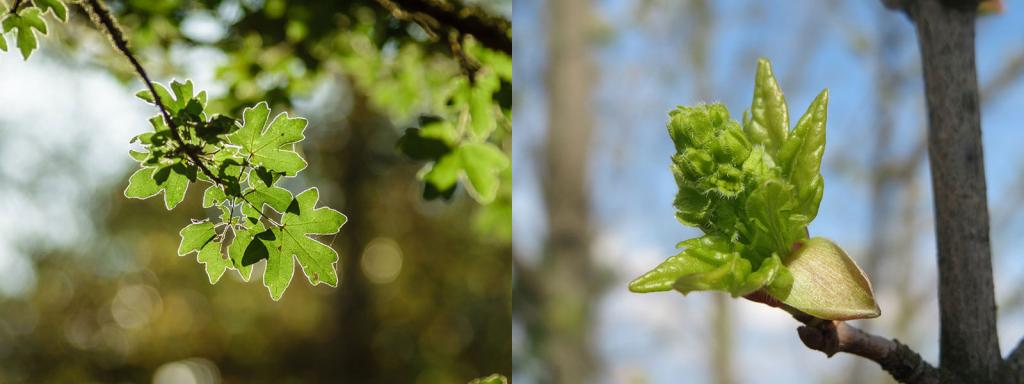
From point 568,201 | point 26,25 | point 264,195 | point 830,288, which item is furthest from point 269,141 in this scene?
point 568,201

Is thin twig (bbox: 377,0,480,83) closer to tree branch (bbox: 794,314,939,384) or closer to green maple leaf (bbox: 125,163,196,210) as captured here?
green maple leaf (bbox: 125,163,196,210)

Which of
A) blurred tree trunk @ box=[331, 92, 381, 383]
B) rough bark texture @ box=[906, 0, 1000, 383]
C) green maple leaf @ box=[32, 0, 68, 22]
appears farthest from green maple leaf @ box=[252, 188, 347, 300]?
Answer: blurred tree trunk @ box=[331, 92, 381, 383]

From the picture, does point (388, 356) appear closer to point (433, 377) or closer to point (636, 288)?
point (433, 377)

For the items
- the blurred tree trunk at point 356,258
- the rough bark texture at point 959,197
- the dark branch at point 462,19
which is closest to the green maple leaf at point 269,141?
the dark branch at point 462,19

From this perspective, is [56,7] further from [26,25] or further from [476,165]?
[476,165]

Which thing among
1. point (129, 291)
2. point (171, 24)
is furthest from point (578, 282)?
point (129, 291)

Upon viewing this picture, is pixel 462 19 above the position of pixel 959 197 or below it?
above
